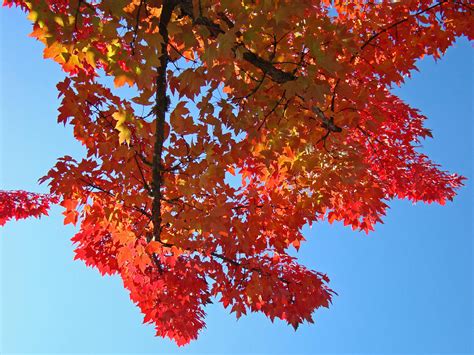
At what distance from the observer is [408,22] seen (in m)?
4.72

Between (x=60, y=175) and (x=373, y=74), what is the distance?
12.2 ft

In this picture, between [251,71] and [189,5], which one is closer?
[189,5]

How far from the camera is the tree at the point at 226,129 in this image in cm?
304

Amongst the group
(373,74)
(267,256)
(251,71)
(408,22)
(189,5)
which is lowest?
(267,256)

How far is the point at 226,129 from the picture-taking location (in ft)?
11.9

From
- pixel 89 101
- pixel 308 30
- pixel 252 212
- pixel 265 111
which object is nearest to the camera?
pixel 308 30

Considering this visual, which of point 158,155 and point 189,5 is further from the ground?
point 189,5

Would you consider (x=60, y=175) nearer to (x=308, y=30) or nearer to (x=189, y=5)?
(x=189, y=5)

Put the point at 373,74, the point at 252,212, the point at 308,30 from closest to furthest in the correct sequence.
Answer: the point at 308,30 → the point at 252,212 → the point at 373,74

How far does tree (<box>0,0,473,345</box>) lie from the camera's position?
304cm

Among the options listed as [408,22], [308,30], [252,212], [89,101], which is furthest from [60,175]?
[408,22]

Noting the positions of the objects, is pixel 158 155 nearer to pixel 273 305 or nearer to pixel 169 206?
pixel 169 206

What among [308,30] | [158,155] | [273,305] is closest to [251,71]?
[308,30]

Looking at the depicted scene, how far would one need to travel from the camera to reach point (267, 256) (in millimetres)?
5039
